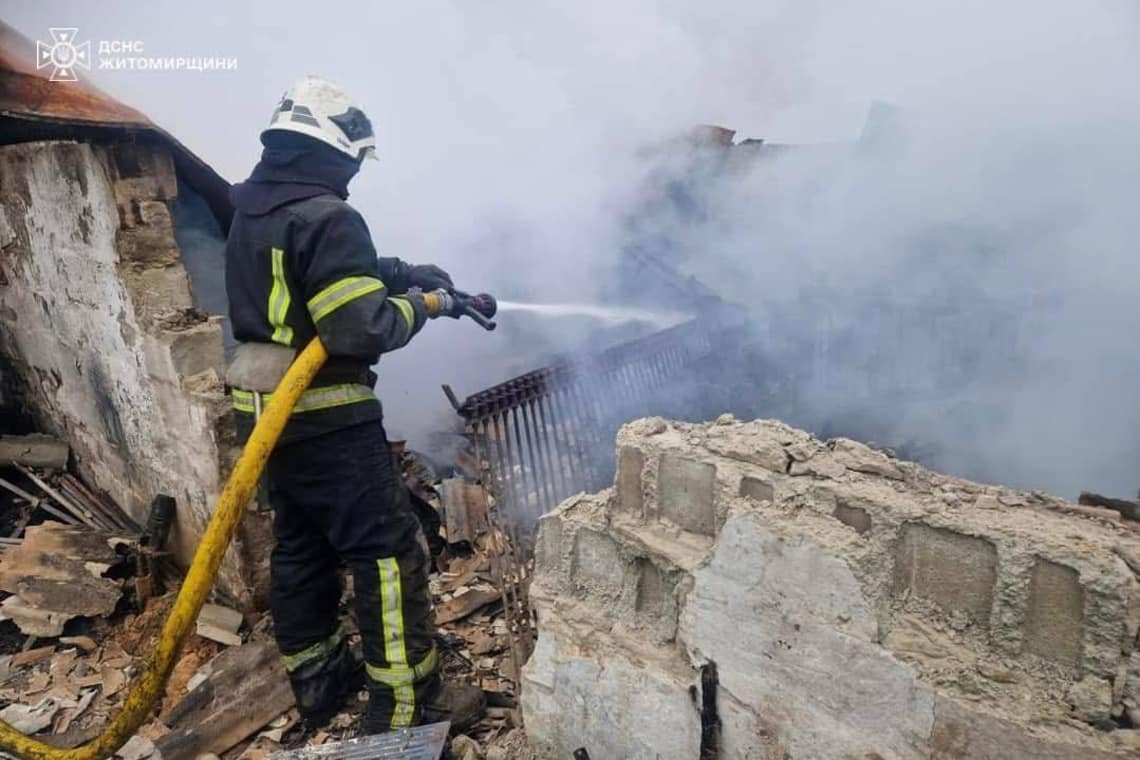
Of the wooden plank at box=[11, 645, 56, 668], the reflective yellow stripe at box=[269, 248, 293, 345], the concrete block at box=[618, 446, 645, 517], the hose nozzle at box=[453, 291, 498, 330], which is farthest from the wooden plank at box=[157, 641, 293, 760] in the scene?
the concrete block at box=[618, 446, 645, 517]

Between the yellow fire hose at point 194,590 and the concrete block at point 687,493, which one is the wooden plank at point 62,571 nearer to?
the yellow fire hose at point 194,590

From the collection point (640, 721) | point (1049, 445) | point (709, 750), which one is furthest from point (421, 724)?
point (1049, 445)

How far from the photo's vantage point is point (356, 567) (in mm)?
2883

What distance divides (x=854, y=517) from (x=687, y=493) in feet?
1.58

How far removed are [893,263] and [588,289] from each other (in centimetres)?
270

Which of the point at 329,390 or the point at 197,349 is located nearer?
the point at 329,390

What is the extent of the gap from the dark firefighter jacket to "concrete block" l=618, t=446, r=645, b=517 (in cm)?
101

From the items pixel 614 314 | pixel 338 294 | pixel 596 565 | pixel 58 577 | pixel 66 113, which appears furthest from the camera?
pixel 614 314

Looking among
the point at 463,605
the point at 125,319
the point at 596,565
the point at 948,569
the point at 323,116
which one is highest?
the point at 323,116

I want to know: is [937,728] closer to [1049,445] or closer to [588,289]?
[1049,445]

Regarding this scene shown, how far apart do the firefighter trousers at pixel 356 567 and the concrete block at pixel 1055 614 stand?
2.13m

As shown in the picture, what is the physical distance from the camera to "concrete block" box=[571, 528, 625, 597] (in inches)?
90.3

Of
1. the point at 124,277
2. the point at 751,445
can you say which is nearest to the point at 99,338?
the point at 124,277

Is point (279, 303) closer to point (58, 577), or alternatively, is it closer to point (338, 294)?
point (338, 294)
